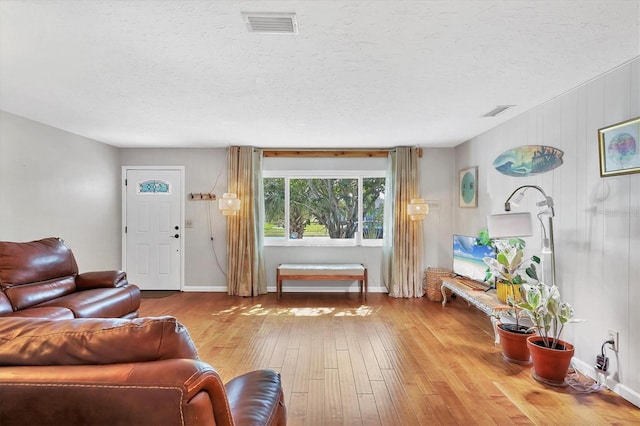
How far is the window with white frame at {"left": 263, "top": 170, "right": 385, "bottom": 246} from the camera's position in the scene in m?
5.52

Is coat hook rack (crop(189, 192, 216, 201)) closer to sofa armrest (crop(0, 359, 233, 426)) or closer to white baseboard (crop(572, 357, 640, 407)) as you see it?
sofa armrest (crop(0, 359, 233, 426))

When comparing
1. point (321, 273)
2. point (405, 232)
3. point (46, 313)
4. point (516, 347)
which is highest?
point (405, 232)

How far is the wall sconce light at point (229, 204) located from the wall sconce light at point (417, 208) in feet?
8.53

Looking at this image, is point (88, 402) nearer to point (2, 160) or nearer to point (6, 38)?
point (6, 38)

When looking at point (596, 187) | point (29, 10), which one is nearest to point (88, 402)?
point (29, 10)

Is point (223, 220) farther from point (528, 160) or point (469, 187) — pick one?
point (528, 160)

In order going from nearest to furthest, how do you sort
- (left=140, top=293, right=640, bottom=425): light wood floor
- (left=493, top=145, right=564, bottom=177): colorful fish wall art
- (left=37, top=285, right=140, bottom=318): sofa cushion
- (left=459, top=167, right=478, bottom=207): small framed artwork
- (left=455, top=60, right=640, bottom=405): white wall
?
1. (left=140, top=293, right=640, bottom=425): light wood floor
2. (left=455, top=60, right=640, bottom=405): white wall
3. (left=37, top=285, right=140, bottom=318): sofa cushion
4. (left=493, top=145, right=564, bottom=177): colorful fish wall art
5. (left=459, top=167, right=478, bottom=207): small framed artwork

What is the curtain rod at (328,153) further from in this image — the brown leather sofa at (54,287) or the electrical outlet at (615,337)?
the electrical outlet at (615,337)

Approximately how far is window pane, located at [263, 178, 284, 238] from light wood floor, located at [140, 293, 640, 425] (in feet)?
4.22

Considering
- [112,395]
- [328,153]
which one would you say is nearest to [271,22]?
[112,395]

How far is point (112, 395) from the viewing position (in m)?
0.79

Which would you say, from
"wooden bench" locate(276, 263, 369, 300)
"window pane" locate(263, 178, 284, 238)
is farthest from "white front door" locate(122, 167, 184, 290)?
"wooden bench" locate(276, 263, 369, 300)

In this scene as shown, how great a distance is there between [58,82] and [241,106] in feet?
4.80

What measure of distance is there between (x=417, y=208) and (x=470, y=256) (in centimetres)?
101
